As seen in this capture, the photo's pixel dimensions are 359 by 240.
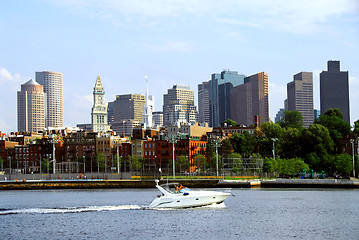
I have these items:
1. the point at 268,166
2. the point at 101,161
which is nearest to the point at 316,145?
the point at 268,166

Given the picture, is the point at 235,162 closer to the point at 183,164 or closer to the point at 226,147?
the point at 183,164

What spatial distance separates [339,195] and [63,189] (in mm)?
59488

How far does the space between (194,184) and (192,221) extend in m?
62.6

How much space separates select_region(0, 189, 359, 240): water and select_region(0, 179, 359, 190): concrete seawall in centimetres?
2887

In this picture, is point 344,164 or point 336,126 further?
point 336,126

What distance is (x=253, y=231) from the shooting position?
6294cm

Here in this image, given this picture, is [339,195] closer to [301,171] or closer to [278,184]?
[278,184]

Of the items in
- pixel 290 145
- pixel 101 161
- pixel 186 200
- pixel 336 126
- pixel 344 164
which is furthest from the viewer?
pixel 101 161

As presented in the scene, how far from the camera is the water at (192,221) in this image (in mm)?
61938

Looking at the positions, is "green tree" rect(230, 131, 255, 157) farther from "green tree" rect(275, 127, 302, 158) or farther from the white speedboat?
the white speedboat

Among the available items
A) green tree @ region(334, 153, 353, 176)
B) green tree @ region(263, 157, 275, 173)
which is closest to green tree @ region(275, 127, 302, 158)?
green tree @ region(263, 157, 275, 173)

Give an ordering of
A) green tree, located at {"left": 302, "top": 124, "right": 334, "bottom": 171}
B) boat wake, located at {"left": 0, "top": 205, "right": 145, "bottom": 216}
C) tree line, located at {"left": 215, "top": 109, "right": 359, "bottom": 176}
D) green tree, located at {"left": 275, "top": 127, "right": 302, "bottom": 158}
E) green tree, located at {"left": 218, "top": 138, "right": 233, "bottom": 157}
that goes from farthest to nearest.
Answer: green tree, located at {"left": 218, "top": 138, "right": 233, "bottom": 157}
green tree, located at {"left": 275, "top": 127, "right": 302, "bottom": 158}
green tree, located at {"left": 302, "top": 124, "right": 334, "bottom": 171}
tree line, located at {"left": 215, "top": 109, "right": 359, "bottom": 176}
boat wake, located at {"left": 0, "top": 205, "right": 145, "bottom": 216}

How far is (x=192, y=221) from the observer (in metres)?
69.3

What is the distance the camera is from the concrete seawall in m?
124
